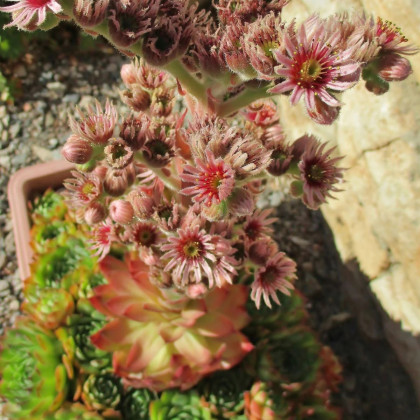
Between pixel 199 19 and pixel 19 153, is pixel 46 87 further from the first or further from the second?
pixel 199 19

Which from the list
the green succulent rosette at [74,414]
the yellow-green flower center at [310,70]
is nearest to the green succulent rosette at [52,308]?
the green succulent rosette at [74,414]

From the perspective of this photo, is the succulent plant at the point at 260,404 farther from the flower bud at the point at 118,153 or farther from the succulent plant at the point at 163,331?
the flower bud at the point at 118,153

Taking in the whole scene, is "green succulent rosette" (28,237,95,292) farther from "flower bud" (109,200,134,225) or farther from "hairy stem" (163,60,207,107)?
"hairy stem" (163,60,207,107)

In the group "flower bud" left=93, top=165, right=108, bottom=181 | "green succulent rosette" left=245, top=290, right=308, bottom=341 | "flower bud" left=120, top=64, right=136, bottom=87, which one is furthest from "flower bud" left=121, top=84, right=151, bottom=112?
"green succulent rosette" left=245, top=290, right=308, bottom=341

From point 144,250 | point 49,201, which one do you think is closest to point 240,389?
point 144,250

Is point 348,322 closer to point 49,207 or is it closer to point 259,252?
point 259,252

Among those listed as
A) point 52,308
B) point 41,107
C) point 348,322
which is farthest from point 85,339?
point 41,107
